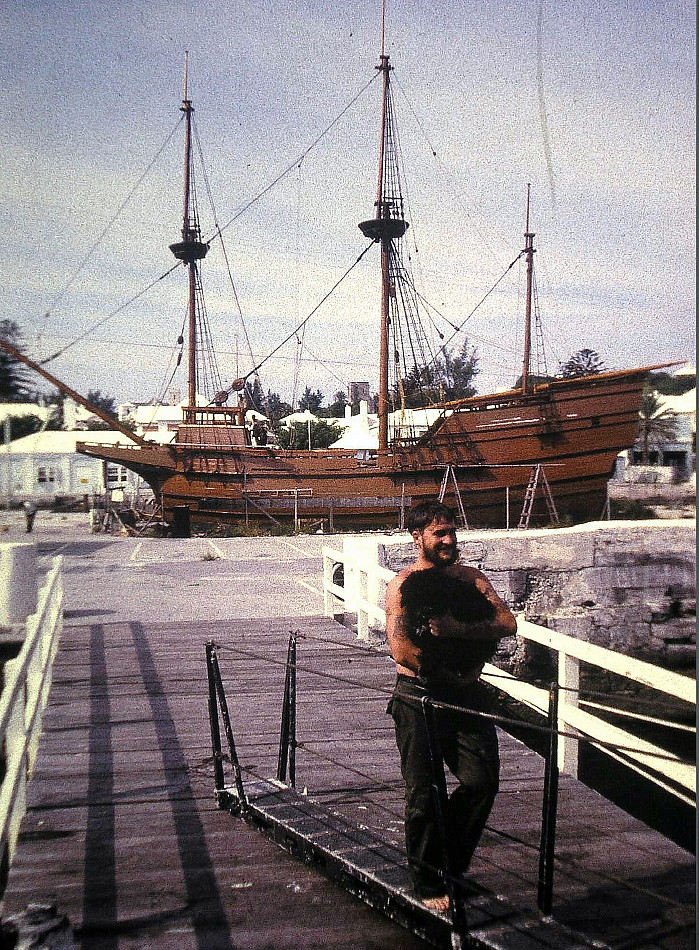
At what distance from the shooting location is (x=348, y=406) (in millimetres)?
3420

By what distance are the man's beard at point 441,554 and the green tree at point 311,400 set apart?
135cm

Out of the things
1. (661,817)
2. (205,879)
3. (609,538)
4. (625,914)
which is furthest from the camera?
(661,817)

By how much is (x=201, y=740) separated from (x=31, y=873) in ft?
4.60

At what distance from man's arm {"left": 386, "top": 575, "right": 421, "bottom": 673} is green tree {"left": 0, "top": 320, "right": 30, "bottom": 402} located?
1525mm

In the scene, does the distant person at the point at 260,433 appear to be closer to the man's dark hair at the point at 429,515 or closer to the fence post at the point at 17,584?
the fence post at the point at 17,584

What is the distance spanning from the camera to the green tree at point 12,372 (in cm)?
284

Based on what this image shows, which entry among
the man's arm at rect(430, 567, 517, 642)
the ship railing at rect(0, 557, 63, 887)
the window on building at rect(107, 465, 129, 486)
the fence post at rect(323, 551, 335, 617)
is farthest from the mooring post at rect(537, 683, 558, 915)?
the fence post at rect(323, 551, 335, 617)

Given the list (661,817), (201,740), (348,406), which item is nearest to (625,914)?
(348,406)

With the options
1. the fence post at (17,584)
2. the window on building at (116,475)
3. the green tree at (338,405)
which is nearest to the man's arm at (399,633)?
the green tree at (338,405)

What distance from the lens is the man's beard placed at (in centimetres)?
211

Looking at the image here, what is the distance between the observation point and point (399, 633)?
210 cm

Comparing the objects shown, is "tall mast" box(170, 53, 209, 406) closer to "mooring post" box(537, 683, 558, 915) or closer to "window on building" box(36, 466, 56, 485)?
"window on building" box(36, 466, 56, 485)

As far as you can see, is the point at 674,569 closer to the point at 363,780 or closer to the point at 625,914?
the point at 625,914

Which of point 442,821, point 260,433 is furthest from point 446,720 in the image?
point 260,433
